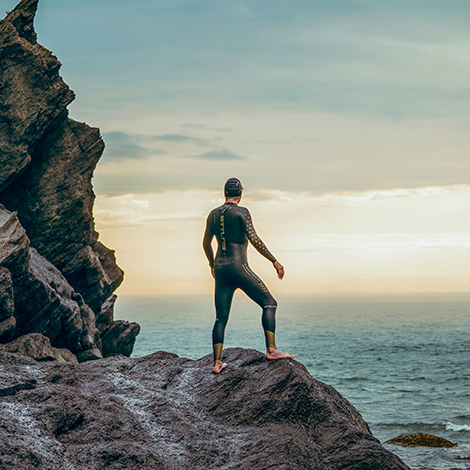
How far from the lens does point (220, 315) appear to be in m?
9.39

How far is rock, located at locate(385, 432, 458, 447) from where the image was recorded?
57.7 ft

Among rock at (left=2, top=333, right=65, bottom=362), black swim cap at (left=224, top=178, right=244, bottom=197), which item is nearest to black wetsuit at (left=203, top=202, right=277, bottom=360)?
black swim cap at (left=224, top=178, right=244, bottom=197)

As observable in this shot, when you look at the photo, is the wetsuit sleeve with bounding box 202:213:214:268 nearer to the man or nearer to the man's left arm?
the man

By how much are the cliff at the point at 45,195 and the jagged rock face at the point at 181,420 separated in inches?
242

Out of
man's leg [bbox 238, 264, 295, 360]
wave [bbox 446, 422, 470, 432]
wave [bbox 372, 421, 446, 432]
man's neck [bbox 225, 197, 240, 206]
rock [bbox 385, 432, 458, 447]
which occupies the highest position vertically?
man's neck [bbox 225, 197, 240, 206]

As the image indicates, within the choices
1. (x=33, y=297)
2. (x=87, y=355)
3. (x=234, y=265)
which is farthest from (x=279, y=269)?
(x=87, y=355)

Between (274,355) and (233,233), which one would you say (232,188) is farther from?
(274,355)

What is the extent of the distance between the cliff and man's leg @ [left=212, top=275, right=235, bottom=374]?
7.43 meters

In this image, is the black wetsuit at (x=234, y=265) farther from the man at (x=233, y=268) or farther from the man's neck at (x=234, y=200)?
the man's neck at (x=234, y=200)

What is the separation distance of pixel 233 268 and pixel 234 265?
0.19ft

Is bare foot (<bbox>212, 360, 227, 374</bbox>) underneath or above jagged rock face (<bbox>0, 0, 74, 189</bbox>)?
underneath

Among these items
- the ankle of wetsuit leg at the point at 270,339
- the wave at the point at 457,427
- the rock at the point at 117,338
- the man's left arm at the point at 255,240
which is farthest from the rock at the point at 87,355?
the wave at the point at 457,427

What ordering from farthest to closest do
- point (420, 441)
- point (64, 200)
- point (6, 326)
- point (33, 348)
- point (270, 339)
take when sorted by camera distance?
point (64, 200), point (420, 441), point (6, 326), point (33, 348), point (270, 339)

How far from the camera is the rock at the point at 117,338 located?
84.9ft
